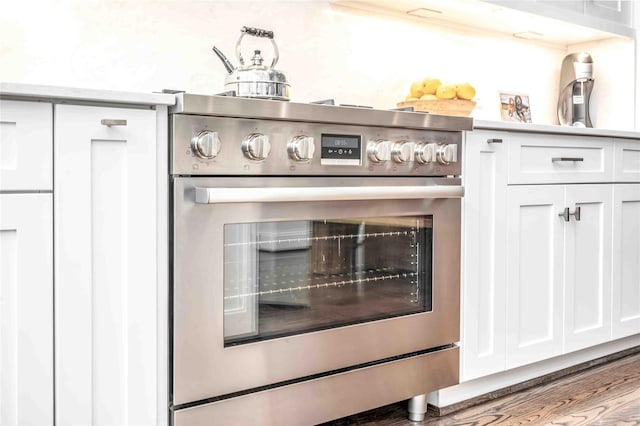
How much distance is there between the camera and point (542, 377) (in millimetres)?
2520

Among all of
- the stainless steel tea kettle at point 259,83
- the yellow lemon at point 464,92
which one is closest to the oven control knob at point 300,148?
the stainless steel tea kettle at point 259,83

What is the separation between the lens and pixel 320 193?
67.7 inches

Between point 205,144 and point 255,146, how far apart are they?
12cm

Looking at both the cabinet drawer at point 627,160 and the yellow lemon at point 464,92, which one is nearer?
the yellow lemon at point 464,92

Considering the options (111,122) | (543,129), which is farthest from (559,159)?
(111,122)

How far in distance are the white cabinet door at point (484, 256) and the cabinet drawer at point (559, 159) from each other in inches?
2.9

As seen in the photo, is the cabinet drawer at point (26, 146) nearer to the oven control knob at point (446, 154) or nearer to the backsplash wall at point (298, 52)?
the backsplash wall at point (298, 52)

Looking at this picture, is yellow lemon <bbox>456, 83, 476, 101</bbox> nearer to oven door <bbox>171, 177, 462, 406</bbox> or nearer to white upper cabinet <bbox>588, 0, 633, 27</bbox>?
oven door <bbox>171, 177, 462, 406</bbox>

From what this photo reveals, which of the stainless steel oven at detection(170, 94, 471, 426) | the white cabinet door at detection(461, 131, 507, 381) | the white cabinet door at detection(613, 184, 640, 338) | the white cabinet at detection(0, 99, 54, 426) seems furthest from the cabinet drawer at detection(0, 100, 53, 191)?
the white cabinet door at detection(613, 184, 640, 338)

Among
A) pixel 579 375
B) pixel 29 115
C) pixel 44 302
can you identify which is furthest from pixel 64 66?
pixel 579 375

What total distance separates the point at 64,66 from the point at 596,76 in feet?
8.40

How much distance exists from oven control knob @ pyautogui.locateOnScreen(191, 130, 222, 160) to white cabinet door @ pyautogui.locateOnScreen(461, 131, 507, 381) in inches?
35.2

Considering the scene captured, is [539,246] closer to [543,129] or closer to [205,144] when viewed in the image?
[543,129]

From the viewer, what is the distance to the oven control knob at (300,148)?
1706 mm
